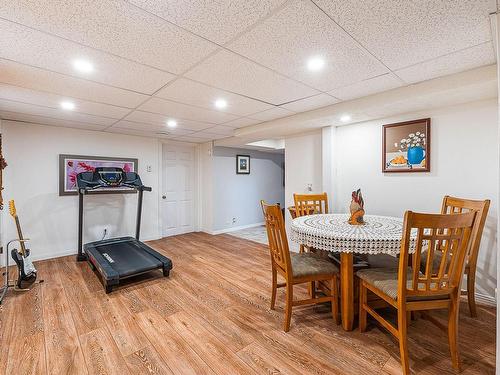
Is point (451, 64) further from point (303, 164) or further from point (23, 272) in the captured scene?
point (23, 272)

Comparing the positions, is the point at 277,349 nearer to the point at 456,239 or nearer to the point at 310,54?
the point at 456,239

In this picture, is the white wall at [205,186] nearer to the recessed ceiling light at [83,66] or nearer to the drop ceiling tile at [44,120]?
the drop ceiling tile at [44,120]

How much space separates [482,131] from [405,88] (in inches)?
35.0

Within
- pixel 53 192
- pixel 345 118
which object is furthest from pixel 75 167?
pixel 345 118

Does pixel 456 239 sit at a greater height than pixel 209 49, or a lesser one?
lesser

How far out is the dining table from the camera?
73.2 inches

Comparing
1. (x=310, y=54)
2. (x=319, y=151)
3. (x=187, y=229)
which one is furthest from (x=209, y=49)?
(x=187, y=229)

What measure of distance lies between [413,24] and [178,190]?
509 cm

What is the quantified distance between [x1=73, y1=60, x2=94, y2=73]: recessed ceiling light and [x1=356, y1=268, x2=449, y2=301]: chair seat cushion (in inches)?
105

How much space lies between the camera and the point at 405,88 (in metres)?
2.46

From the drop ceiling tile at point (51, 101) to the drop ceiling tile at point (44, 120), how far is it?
0.76m

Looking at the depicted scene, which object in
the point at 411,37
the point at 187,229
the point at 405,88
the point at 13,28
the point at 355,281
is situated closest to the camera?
the point at 13,28

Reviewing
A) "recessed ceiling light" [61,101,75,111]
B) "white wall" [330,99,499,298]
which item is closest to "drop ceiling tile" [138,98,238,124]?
"recessed ceiling light" [61,101,75,111]

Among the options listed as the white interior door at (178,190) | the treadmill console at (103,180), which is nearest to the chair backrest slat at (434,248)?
the treadmill console at (103,180)
